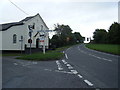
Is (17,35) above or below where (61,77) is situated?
above

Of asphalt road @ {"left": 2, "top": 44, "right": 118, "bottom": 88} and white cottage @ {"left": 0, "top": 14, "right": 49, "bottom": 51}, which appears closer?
asphalt road @ {"left": 2, "top": 44, "right": 118, "bottom": 88}

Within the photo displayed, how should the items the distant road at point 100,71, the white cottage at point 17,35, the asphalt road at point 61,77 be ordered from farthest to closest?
the white cottage at point 17,35
the distant road at point 100,71
the asphalt road at point 61,77

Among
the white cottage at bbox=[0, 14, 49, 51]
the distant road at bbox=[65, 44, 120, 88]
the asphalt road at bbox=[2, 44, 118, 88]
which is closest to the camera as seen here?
the asphalt road at bbox=[2, 44, 118, 88]

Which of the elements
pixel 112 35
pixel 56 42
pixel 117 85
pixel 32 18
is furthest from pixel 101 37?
pixel 117 85

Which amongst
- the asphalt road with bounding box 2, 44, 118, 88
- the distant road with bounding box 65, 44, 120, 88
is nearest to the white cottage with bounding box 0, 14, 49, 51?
the distant road with bounding box 65, 44, 120, 88

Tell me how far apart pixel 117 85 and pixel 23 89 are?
3409mm

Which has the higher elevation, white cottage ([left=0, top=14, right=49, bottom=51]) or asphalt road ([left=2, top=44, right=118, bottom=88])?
white cottage ([left=0, top=14, right=49, bottom=51])

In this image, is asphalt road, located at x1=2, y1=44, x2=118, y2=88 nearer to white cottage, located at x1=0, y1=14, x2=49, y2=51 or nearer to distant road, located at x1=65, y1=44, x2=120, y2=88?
distant road, located at x1=65, y1=44, x2=120, y2=88

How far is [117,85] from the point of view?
17.3 ft

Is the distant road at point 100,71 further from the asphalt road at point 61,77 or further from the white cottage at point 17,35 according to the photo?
the white cottage at point 17,35

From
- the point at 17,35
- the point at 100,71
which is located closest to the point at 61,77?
the point at 100,71

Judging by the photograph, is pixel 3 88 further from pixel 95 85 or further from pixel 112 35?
pixel 112 35

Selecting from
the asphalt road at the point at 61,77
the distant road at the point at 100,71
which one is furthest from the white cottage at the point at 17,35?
the asphalt road at the point at 61,77

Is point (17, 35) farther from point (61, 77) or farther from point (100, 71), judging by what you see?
point (61, 77)
